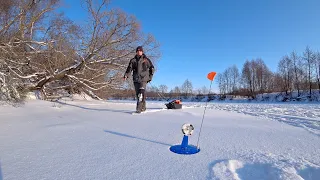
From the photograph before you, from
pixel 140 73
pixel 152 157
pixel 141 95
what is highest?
pixel 140 73

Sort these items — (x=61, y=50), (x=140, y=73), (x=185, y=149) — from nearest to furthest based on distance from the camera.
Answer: (x=185, y=149), (x=140, y=73), (x=61, y=50)

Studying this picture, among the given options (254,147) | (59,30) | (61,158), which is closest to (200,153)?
(254,147)

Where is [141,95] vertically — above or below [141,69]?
Result: below

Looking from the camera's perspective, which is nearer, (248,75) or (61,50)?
(61,50)

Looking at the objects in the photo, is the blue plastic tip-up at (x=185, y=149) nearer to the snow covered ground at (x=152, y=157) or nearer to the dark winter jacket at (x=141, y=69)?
the snow covered ground at (x=152, y=157)

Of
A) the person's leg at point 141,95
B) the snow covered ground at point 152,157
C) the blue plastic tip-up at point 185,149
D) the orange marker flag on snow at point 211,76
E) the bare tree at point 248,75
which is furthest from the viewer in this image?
the bare tree at point 248,75

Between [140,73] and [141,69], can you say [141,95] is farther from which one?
[141,69]

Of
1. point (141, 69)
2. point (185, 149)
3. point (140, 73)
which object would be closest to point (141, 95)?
point (140, 73)

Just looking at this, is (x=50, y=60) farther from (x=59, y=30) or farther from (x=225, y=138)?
(x=225, y=138)

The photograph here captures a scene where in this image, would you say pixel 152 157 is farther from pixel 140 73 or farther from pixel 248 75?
pixel 248 75

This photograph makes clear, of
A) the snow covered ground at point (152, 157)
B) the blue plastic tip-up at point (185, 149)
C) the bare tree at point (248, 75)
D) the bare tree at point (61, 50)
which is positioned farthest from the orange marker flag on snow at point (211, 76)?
the bare tree at point (248, 75)

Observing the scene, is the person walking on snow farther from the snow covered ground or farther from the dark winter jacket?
the snow covered ground

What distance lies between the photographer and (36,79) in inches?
344

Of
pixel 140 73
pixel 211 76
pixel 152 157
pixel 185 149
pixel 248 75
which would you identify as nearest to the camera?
pixel 152 157
